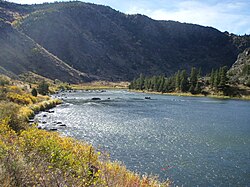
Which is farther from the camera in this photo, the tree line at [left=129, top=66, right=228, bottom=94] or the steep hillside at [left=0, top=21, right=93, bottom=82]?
the steep hillside at [left=0, top=21, right=93, bottom=82]

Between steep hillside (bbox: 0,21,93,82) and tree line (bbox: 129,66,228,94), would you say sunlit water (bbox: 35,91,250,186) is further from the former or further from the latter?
steep hillside (bbox: 0,21,93,82)

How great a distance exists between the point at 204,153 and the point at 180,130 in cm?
1213

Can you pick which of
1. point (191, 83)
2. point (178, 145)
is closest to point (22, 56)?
point (191, 83)

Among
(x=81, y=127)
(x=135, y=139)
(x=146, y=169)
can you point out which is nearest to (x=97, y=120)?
(x=81, y=127)

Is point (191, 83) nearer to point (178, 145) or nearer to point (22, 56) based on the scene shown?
point (178, 145)

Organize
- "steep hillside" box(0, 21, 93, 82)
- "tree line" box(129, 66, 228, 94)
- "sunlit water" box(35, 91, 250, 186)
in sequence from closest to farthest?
"sunlit water" box(35, 91, 250, 186)
"tree line" box(129, 66, 228, 94)
"steep hillside" box(0, 21, 93, 82)

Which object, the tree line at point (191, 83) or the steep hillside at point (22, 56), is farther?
the steep hillside at point (22, 56)

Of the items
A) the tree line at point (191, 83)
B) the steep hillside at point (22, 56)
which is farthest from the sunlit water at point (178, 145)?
the steep hillside at point (22, 56)

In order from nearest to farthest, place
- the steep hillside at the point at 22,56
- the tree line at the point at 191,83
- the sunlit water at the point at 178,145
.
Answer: the sunlit water at the point at 178,145
the tree line at the point at 191,83
the steep hillside at the point at 22,56

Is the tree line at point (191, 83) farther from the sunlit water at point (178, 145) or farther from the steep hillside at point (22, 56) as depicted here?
the steep hillside at point (22, 56)

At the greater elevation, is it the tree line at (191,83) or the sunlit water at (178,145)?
the tree line at (191,83)

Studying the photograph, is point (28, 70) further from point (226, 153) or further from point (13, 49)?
point (226, 153)

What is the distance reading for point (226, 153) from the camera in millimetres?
27750

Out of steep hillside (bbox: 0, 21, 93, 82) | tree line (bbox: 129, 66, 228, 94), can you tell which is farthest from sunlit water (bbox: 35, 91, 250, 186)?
steep hillside (bbox: 0, 21, 93, 82)
